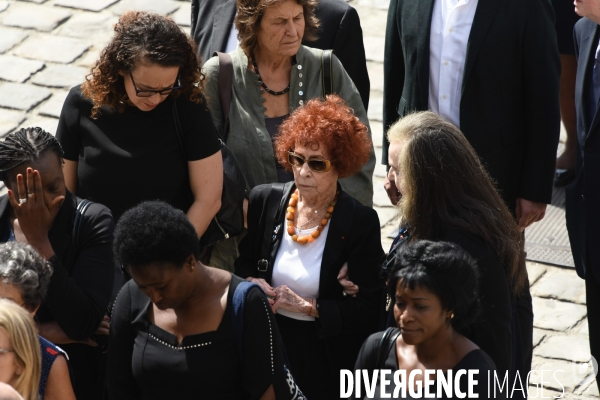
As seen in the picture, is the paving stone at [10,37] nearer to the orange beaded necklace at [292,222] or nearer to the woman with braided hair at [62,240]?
the woman with braided hair at [62,240]

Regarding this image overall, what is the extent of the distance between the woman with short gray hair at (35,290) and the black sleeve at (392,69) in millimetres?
2319

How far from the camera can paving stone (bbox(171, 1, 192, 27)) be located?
8414 millimetres

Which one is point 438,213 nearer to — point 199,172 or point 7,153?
point 199,172

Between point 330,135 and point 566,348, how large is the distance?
7.14ft

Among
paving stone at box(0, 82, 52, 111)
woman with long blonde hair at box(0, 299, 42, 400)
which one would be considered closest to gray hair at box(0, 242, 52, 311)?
woman with long blonde hair at box(0, 299, 42, 400)

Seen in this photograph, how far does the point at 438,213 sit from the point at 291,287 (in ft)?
2.75

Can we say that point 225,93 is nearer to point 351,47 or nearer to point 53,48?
point 351,47

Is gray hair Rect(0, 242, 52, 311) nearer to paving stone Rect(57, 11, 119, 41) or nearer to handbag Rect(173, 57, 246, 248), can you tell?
handbag Rect(173, 57, 246, 248)

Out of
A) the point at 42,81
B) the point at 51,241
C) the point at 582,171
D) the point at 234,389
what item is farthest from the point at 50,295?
the point at 42,81

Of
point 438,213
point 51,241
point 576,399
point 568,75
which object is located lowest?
point 576,399

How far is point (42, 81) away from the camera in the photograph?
26.1 ft

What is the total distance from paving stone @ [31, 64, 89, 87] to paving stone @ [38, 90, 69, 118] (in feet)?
0.45

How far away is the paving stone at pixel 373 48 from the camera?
26.7 ft

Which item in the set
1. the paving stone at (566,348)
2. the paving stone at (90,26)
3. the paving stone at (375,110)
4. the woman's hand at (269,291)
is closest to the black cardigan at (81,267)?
the woman's hand at (269,291)
